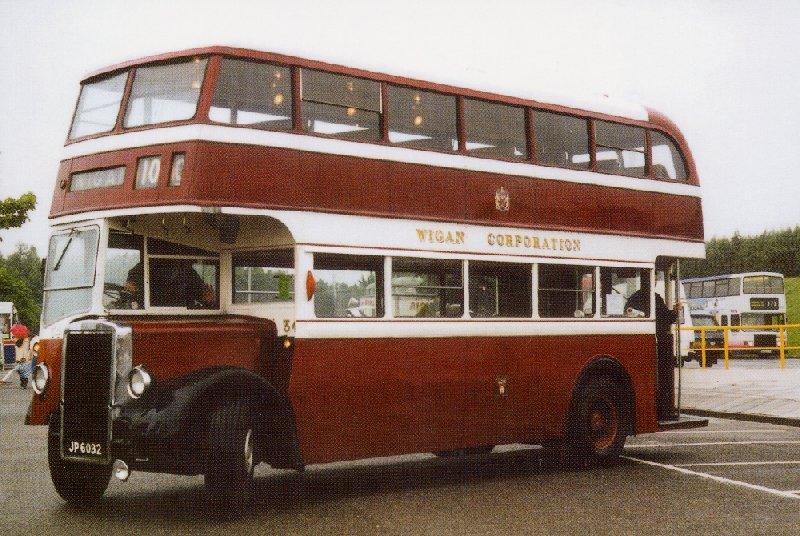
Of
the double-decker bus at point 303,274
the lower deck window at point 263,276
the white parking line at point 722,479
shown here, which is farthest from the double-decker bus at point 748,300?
the lower deck window at point 263,276

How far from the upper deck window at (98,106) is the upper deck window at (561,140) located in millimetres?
4703

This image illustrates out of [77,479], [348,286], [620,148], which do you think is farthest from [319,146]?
[620,148]

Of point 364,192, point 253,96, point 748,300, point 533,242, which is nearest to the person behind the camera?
point 253,96

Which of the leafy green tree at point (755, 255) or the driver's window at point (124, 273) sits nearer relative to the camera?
the driver's window at point (124, 273)

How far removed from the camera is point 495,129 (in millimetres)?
13000

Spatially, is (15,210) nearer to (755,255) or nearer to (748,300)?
(748,300)

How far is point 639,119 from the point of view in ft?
49.1

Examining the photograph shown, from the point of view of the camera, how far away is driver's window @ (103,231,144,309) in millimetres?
10430

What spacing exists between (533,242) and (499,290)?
0.77 m

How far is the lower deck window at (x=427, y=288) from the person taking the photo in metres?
11.8

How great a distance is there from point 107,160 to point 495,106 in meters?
4.33

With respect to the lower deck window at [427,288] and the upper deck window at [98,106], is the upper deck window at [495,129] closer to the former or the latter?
the lower deck window at [427,288]

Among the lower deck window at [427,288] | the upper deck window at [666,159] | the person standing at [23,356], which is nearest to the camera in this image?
the lower deck window at [427,288]

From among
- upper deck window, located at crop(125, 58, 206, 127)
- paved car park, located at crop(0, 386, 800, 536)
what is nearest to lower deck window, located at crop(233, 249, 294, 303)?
upper deck window, located at crop(125, 58, 206, 127)
